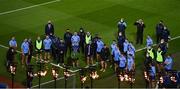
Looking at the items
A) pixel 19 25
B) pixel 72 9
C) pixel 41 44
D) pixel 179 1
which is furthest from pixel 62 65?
pixel 179 1

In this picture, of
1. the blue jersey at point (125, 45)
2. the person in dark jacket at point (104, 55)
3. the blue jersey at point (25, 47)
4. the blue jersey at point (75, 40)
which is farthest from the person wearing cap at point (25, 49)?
the blue jersey at point (125, 45)

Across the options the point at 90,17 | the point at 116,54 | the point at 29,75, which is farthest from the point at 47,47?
the point at 90,17

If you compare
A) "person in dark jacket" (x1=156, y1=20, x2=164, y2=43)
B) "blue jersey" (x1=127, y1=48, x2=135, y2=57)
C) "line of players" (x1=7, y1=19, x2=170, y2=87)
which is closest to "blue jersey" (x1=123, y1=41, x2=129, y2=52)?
"line of players" (x1=7, y1=19, x2=170, y2=87)

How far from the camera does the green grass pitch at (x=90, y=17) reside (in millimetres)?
32859

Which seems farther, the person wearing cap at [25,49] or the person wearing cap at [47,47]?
the person wearing cap at [47,47]

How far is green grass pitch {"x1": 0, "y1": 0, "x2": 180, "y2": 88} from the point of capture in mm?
32859

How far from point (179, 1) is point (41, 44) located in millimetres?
15322

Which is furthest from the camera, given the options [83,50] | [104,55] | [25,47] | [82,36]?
[83,50]

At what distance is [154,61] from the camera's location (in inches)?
1037

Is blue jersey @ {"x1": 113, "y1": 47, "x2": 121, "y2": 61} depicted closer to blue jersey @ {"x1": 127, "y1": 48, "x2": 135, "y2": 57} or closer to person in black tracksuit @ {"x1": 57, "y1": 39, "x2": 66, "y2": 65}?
blue jersey @ {"x1": 127, "y1": 48, "x2": 135, "y2": 57}

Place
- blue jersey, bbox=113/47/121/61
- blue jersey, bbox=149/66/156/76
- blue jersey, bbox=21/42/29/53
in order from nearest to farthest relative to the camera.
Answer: blue jersey, bbox=149/66/156/76
blue jersey, bbox=113/47/121/61
blue jersey, bbox=21/42/29/53

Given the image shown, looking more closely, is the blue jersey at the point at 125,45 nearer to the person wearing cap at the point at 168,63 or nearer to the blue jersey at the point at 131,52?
the blue jersey at the point at 131,52

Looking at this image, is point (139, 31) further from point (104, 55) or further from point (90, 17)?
point (90, 17)

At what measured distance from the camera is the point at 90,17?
3588 cm
